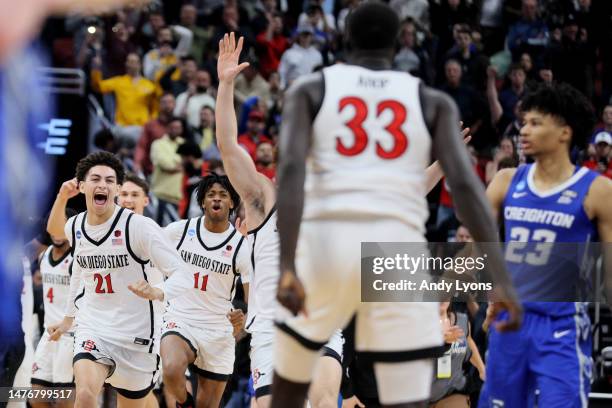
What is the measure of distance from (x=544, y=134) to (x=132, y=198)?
17.8 feet

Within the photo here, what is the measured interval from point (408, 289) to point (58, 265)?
6.45m

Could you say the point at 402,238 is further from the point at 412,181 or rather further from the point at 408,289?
the point at 408,289

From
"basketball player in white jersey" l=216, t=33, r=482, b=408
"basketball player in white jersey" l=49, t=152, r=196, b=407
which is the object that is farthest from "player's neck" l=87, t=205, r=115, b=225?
"basketball player in white jersey" l=216, t=33, r=482, b=408

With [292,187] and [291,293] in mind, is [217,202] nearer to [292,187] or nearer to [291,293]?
[292,187]

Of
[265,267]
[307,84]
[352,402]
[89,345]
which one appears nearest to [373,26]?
[307,84]

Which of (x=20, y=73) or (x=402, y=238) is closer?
(x=20, y=73)

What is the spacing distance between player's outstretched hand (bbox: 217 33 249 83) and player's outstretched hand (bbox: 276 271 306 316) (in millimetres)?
3106

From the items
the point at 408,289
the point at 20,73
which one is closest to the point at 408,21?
the point at 408,289

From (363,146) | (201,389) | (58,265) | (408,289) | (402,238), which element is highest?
(363,146)

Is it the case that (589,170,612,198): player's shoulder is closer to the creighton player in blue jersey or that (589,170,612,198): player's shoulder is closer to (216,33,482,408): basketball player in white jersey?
the creighton player in blue jersey

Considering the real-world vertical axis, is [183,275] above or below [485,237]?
below

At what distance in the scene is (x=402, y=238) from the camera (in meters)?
4.96

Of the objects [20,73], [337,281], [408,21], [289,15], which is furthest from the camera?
[289,15]

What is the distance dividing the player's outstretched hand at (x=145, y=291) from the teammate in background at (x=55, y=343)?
286 cm
